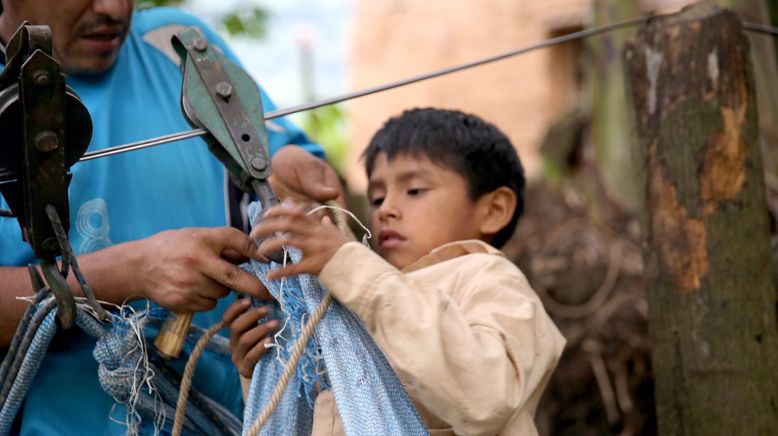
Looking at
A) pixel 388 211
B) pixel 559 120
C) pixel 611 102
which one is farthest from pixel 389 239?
pixel 559 120

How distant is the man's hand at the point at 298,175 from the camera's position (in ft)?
8.73

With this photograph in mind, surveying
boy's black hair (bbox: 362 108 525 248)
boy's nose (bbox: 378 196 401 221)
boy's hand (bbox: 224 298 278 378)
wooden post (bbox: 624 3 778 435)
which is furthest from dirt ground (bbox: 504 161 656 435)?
boy's hand (bbox: 224 298 278 378)

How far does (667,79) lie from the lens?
3061 millimetres

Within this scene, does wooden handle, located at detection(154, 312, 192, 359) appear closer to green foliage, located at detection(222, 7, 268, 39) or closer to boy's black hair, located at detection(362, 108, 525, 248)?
boy's black hair, located at detection(362, 108, 525, 248)

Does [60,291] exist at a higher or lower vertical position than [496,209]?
higher

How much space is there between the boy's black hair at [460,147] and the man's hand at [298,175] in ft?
0.54

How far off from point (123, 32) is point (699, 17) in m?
1.47

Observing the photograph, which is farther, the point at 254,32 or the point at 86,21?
the point at 254,32

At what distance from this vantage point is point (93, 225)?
2678 millimetres

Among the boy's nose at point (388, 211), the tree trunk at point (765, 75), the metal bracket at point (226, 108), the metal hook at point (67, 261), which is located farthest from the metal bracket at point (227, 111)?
the tree trunk at point (765, 75)

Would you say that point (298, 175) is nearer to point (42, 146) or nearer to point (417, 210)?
point (417, 210)

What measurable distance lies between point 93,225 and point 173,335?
0.43 meters

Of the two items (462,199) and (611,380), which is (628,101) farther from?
(611,380)

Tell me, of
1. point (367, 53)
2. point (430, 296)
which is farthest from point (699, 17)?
point (367, 53)
